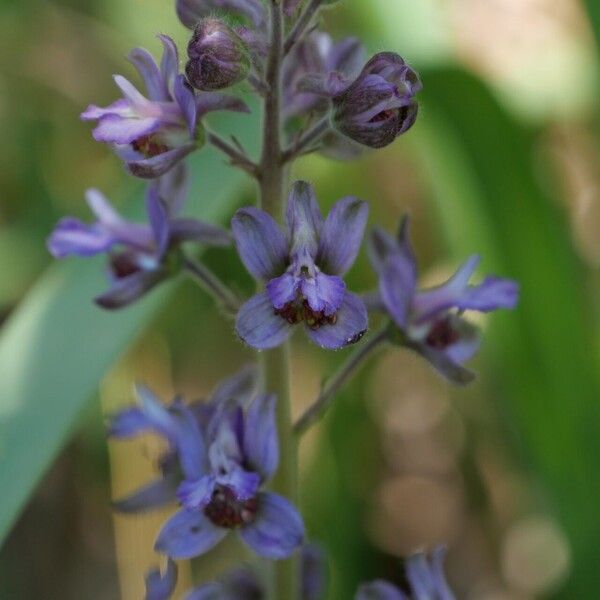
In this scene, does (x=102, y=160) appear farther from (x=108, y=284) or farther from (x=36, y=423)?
(x=36, y=423)

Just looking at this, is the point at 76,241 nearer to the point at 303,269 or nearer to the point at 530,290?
the point at 303,269

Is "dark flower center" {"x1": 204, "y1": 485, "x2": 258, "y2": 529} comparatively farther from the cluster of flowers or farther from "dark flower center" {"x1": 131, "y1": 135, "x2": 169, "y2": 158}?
"dark flower center" {"x1": 131, "y1": 135, "x2": 169, "y2": 158}

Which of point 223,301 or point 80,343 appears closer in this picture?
point 223,301

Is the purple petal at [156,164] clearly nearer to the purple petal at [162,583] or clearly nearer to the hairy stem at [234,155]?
the hairy stem at [234,155]

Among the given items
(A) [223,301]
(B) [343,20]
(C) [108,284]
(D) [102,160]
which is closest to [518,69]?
Answer: (B) [343,20]

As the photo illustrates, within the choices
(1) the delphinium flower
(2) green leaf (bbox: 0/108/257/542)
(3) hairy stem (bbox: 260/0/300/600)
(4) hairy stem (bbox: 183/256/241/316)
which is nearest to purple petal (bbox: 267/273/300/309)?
(3) hairy stem (bbox: 260/0/300/600)

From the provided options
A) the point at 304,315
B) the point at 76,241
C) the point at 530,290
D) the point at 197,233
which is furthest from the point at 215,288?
the point at 530,290

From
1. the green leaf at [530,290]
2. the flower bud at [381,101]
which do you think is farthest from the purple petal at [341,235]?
the green leaf at [530,290]
